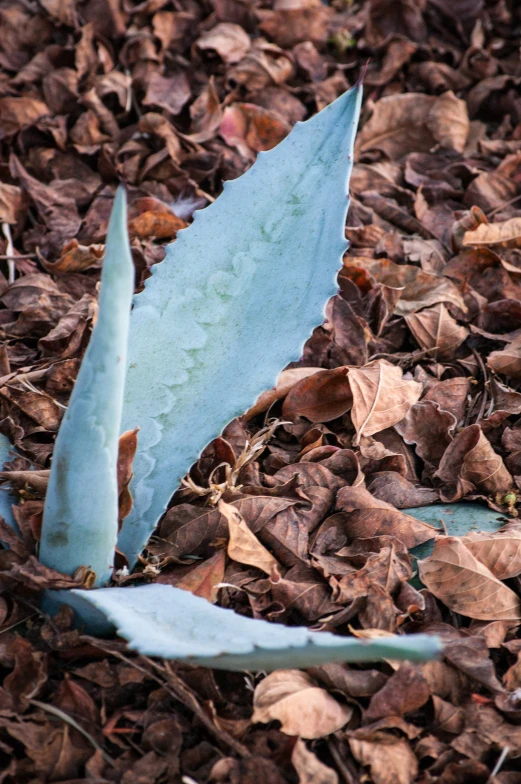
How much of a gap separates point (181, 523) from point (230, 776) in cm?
32

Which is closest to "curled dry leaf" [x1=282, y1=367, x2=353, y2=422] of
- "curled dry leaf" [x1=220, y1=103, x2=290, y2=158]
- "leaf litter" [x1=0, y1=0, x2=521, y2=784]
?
"leaf litter" [x1=0, y1=0, x2=521, y2=784]

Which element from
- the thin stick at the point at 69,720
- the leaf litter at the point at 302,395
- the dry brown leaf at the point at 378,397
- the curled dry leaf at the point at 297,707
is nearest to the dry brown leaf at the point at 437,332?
the leaf litter at the point at 302,395

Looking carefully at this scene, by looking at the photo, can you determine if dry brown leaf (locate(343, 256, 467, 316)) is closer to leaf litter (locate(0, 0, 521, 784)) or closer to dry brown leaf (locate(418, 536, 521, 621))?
leaf litter (locate(0, 0, 521, 784))

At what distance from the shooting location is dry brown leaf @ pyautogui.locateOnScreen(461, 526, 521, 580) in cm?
102

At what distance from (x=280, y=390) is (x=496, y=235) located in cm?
56

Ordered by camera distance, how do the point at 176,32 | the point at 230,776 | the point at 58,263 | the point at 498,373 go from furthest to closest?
the point at 176,32 → the point at 58,263 → the point at 498,373 → the point at 230,776

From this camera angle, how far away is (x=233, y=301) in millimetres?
1052

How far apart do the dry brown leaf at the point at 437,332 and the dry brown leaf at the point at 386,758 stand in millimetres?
676

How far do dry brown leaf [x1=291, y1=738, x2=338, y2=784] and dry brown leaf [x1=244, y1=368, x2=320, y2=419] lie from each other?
50 centimetres

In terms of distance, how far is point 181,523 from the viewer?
1057mm

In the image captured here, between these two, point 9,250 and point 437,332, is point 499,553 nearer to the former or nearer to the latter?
point 437,332

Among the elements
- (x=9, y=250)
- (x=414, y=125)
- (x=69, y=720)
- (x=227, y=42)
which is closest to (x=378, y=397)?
(x=69, y=720)

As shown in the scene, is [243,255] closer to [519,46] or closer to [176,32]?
[176,32]

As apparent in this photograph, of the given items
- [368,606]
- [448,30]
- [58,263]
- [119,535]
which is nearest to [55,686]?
[119,535]
